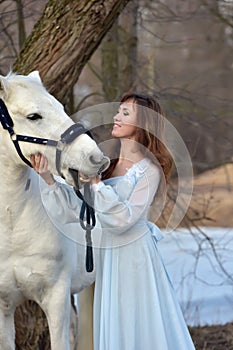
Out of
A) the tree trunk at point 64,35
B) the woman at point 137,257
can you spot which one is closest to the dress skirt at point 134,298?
the woman at point 137,257

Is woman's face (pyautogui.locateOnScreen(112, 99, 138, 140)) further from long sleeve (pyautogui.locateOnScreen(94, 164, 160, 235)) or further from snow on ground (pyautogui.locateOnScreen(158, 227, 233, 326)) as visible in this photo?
snow on ground (pyautogui.locateOnScreen(158, 227, 233, 326))

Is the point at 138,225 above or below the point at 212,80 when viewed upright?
above

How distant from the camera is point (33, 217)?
304 centimetres

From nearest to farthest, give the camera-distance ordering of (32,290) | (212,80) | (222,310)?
(32,290), (222,310), (212,80)

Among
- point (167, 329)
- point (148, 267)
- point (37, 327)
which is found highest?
point (148, 267)

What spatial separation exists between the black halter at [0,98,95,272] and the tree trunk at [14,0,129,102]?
1.47m

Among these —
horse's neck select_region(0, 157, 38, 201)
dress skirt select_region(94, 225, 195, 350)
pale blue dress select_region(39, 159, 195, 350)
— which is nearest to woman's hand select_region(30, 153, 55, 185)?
horse's neck select_region(0, 157, 38, 201)

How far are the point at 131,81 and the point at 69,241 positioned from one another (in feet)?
11.5

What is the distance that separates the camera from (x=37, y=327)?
15.7ft

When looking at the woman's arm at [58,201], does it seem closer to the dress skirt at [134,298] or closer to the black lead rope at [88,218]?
the black lead rope at [88,218]

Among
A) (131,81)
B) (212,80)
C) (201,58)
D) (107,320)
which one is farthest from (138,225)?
(201,58)

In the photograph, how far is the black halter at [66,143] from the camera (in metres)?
2.74

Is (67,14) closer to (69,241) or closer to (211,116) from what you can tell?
(69,241)

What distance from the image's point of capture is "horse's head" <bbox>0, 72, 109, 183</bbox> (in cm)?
270
